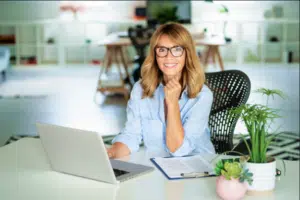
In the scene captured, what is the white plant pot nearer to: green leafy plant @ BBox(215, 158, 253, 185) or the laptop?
green leafy plant @ BBox(215, 158, 253, 185)

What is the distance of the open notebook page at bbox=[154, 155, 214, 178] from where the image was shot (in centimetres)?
172

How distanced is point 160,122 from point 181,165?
1.22ft

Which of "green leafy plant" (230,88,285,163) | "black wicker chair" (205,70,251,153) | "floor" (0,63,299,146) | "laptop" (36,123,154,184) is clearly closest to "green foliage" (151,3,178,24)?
"floor" (0,63,299,146)

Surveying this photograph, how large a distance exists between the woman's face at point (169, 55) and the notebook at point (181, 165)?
352 millimetres

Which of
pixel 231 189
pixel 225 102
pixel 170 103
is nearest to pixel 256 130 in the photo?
pixel 231 189

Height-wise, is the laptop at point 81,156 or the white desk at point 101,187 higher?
the laptop at point 81,156

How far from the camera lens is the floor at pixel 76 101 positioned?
5258 millimetres

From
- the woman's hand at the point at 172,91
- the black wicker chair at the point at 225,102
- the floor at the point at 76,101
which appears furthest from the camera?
the floor at the point at 76,101

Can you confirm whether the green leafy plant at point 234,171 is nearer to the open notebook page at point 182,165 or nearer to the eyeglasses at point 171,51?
the open notebook page at point 182,165

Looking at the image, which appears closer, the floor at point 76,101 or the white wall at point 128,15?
the floor at point 76,101

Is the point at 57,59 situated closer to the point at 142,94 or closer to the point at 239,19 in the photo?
the point at 239,19

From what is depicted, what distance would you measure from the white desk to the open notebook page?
0.13ft

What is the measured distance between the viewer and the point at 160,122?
213cm

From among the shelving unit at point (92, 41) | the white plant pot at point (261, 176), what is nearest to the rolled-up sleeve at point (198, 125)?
the white plant pot at point (261, 176)
